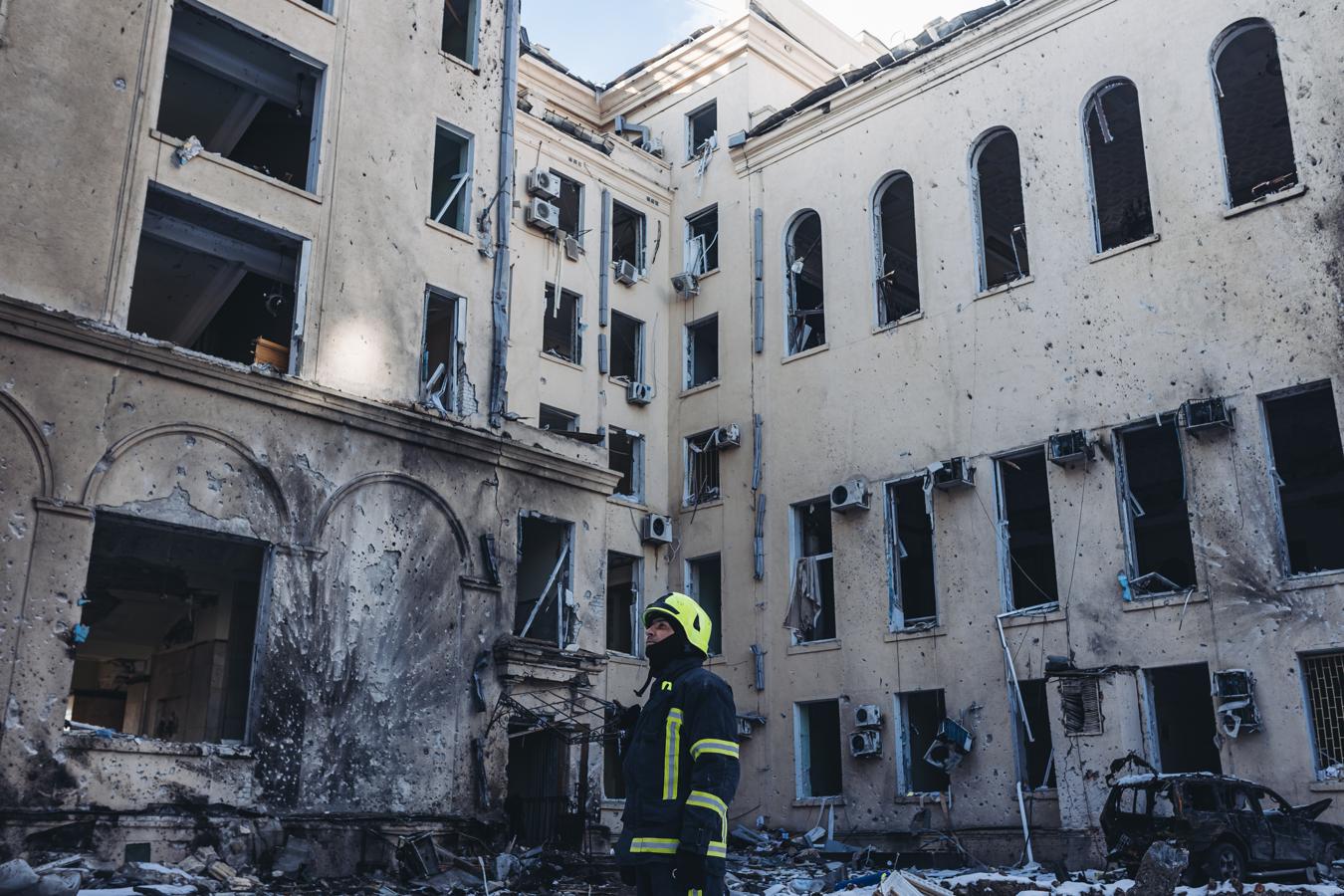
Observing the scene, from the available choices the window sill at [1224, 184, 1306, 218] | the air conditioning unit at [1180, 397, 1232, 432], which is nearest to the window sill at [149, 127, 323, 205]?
the air conditioning unit at [1180, 397, 1232, 432]

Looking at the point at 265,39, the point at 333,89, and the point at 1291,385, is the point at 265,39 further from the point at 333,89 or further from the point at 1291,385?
the point at 1291,385

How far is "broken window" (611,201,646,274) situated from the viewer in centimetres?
2898

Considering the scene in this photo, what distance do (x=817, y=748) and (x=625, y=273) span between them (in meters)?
11.3

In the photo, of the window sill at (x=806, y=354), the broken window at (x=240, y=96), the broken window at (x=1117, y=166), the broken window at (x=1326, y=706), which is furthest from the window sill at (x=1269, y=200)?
the broken window at (x=240, y=96)

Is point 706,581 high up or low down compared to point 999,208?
down

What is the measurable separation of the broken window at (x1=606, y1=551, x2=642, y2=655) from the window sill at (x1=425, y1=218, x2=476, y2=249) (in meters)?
8.49

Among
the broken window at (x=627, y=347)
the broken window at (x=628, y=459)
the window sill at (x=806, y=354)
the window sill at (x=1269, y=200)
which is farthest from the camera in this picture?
the broken window at (x=627, y=347)

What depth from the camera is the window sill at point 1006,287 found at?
22000 mm

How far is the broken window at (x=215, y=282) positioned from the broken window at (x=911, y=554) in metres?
11.3

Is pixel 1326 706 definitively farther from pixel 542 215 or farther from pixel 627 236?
pixel 627 236

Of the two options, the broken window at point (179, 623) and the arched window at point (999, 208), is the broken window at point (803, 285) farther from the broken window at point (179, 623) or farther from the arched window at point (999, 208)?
the broken window at point (179, 623)

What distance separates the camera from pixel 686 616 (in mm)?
6863

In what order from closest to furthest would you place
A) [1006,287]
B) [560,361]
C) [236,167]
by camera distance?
1. [236,167]
2. [1006,287]
3. [560,361]

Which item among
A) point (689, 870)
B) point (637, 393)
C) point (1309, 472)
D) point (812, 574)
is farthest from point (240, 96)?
point (1309, 472)
